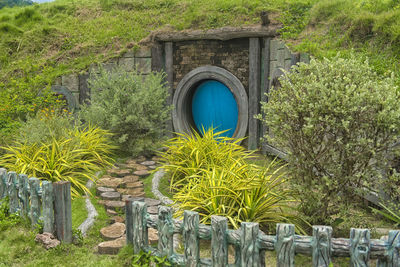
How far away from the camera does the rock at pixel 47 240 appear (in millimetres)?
3756

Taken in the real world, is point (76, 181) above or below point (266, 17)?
below

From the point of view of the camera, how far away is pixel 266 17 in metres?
7.84

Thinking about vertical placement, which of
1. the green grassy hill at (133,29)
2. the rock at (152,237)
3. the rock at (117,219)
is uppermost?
the green grassy hill at (133,29)

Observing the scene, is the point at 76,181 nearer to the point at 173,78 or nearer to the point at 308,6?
the point at 173,78

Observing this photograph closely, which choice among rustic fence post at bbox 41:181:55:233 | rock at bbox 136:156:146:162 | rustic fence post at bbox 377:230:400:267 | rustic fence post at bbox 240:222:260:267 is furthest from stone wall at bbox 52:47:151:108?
rustic fence post at bbox 377:230:400:267

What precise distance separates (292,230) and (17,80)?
9272mm

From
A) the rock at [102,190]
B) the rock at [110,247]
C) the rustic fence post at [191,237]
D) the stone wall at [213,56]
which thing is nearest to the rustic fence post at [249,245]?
the rustic fence post at [191,237]

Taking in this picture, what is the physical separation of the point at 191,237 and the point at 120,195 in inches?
103

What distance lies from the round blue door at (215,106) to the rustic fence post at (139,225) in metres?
5.28

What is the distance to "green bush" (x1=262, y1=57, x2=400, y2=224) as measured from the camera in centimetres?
338

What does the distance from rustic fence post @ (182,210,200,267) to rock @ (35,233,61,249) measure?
4.90ft

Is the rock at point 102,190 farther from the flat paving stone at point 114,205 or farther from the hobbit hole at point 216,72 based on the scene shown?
the hobbit hole at point 216,72

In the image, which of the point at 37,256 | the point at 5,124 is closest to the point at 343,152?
the point at 37,256

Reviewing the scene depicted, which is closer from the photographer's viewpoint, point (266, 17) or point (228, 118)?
point (266, 17)
